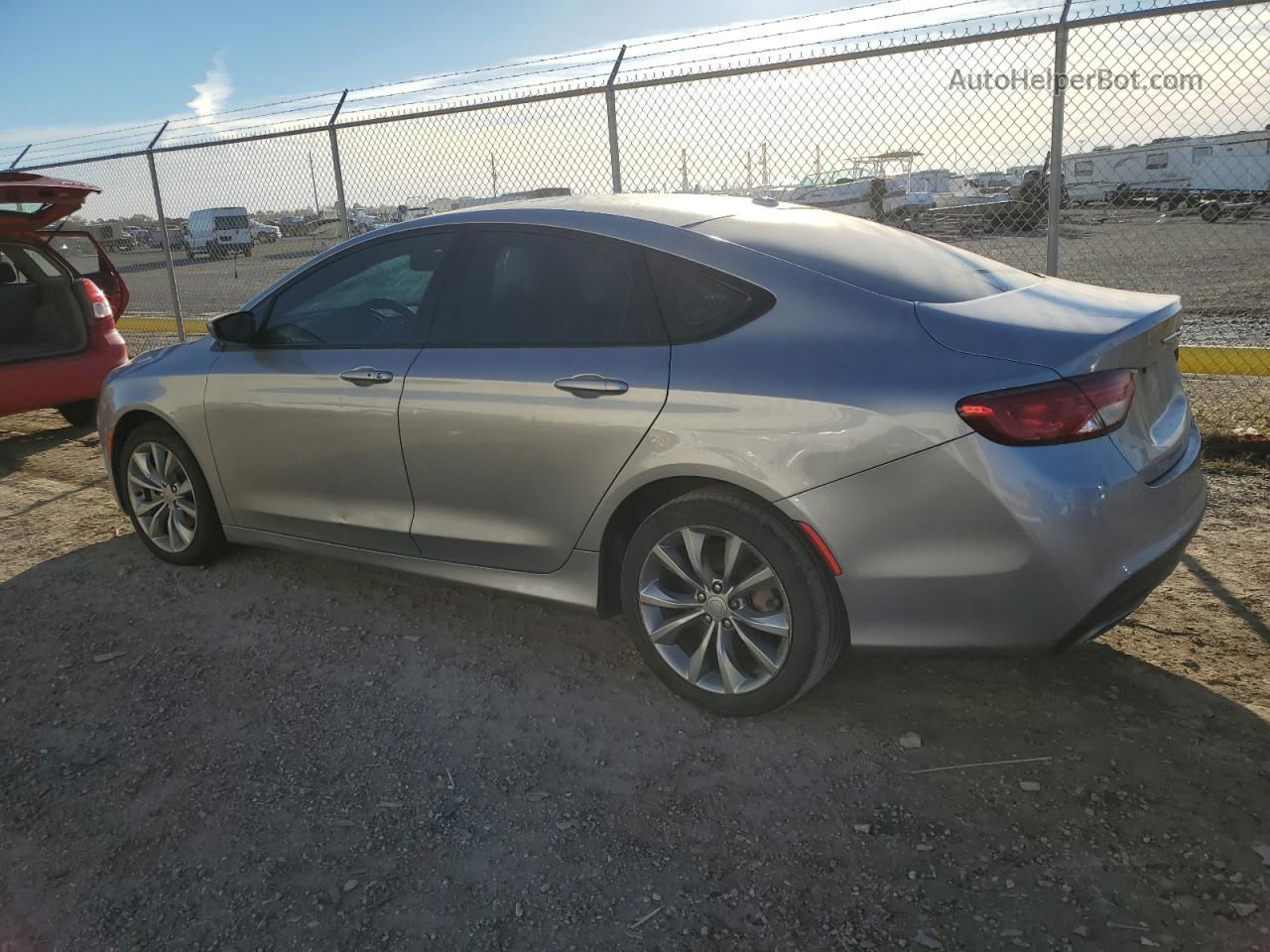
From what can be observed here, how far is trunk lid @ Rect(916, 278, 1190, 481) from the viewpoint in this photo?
272 cm

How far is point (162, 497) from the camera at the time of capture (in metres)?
4.85

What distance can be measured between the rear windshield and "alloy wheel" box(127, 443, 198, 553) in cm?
290

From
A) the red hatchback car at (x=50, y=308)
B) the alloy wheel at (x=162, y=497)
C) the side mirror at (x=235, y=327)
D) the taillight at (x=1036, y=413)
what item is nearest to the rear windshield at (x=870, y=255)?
the taillight at (x=1036, y=413)

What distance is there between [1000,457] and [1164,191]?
248 inches

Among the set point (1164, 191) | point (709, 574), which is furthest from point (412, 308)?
point (1164, 191)

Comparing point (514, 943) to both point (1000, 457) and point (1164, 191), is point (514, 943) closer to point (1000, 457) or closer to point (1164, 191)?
point (1000, 457)

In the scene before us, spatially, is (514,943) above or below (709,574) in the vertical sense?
below

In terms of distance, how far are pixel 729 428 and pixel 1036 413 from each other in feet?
2.81

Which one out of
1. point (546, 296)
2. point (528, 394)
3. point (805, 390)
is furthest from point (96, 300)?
point (805, 390)

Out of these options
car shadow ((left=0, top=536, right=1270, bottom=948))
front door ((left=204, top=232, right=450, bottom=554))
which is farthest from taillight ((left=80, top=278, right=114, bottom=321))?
car shadow ((left=0, top=536, right=1270, bottom=948))

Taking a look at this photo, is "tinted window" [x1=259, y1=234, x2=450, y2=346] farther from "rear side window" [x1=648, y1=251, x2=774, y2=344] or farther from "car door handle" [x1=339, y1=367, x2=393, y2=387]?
"rear side window" [x1=648, y1=251, x2=774, y2=344]

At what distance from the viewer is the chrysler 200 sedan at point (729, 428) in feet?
8.84

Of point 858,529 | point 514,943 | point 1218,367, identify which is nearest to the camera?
point 514,943

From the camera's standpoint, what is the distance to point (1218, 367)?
21.5ft
